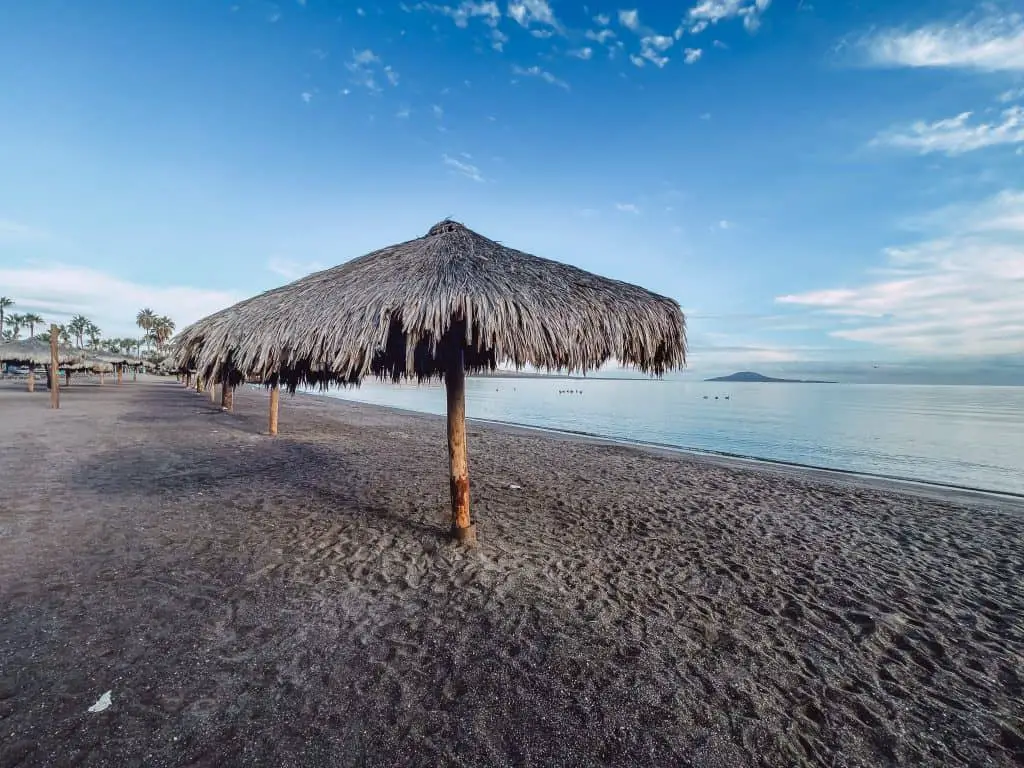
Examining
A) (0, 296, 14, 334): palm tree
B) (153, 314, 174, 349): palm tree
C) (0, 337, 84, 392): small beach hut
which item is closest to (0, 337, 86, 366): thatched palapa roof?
(0, 337, 84, 392): small beach hut

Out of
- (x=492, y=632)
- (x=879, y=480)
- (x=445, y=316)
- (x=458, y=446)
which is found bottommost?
(x=879, y=480)

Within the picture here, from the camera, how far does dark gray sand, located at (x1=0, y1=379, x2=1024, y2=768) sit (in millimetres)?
2449

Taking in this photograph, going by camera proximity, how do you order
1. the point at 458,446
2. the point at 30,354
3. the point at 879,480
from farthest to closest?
the point at 30,354
the point at 879,480
the point at 458,446

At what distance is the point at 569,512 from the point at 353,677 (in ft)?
13.5

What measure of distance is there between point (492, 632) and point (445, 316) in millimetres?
2429

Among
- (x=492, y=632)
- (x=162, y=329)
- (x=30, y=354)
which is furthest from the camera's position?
(x=162, y=329)

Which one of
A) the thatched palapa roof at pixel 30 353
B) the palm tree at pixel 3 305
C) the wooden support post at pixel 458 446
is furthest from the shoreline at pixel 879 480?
the palm tree at pixel 3 305

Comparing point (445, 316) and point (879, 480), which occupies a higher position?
point (445, 316)

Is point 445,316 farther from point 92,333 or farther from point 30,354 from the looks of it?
point 92,333

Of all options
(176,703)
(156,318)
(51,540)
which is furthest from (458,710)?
(156,318)

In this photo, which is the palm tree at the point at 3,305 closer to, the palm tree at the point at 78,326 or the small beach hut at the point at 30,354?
the palm tree at the point at 78,326

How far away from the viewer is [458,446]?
192 inches

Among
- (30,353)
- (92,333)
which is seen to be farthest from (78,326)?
(30,353)

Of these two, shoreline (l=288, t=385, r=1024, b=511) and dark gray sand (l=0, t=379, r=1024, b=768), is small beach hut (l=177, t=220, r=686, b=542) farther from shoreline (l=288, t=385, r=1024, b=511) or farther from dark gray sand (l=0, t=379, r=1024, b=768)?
shoreline (l=288, t=385, r=1024, b=511)
